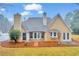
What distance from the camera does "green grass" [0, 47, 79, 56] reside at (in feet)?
12.0

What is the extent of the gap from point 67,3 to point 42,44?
0.45 metres

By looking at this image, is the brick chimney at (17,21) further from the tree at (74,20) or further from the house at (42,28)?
the tree at (74,20)

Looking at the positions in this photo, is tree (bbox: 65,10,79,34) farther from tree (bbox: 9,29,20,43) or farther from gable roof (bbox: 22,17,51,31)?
tree (bbox: 9,29,20,43)

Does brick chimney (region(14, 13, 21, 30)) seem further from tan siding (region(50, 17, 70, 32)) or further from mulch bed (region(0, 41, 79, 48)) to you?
tan siding (region(50, 17, 70, 32))

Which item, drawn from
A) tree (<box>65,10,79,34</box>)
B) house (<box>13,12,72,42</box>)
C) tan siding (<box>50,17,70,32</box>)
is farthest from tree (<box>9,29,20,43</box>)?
tree (<box>65,10,79,34</box>)

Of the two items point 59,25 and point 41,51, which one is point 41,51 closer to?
point 41,51

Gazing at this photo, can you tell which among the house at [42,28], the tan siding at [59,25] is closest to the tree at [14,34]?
the house at [42,28]

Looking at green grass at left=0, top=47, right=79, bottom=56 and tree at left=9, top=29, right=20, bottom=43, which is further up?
tree at left=9, top=29, right=20, bottom=43

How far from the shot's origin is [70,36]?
12.1 ft

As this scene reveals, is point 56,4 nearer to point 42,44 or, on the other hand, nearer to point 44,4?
point 44,4

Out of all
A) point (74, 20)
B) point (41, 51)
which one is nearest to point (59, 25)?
point (74, 20)

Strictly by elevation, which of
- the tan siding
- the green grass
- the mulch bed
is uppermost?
the tan siding

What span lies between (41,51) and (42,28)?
215mm

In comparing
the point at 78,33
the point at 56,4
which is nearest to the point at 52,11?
the point at 56,4
